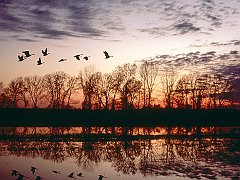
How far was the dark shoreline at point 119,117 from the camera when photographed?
148 ft

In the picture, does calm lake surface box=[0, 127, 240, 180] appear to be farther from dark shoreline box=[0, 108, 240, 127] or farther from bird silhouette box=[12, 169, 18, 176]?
dark shoreline box=[0, 108, 240, 127]

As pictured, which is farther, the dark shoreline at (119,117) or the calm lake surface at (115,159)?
the dark shoreline at (119,117)

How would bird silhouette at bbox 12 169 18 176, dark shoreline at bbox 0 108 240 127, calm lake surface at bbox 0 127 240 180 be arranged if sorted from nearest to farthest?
bird silhouette at bbox 12 169 18 176 < calm lake surface at bbox 0 127 240 180 < dark shoreline at bbox 0 108 240 127

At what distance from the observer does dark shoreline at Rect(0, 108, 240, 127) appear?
1774 inches

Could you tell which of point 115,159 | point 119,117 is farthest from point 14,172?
point 119,117

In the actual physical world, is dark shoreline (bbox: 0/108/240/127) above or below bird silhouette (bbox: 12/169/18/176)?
above

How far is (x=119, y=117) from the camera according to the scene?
158 ft

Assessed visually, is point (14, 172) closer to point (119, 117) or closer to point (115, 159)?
point (115, 159)

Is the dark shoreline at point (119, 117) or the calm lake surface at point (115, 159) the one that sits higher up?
the dark shoreline at point (119, 117)

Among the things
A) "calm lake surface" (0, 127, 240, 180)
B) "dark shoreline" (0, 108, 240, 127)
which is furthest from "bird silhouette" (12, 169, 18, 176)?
"dark shoreline" (0, 108, 240, 127)

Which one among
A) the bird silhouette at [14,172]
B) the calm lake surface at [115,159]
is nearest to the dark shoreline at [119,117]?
the calm lake surface at [115,159]

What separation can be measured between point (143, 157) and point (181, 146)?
7053mm

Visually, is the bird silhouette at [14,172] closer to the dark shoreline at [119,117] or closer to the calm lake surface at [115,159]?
the calm lake surface at [115,159]

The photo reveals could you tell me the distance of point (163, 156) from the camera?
24.0 metres
